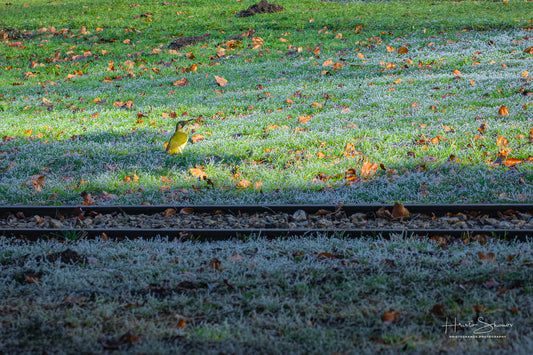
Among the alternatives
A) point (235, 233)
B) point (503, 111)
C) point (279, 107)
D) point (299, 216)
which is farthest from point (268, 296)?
A: point (279, 107)

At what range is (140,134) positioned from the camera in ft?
29.5

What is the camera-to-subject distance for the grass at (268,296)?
288 centimetres

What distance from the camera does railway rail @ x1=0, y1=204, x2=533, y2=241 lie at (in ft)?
15.0

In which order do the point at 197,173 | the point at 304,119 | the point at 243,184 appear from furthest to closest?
the point at 304,119 < the point at 197,173 < the point at 243,184

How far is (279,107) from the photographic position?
34.2 feet

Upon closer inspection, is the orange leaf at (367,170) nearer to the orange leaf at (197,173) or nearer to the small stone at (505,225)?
the small stone at (505,225)

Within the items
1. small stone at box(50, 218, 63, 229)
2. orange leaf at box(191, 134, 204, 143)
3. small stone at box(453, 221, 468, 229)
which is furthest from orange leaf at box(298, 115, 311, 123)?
small stone at box(50, 218, 63, 229)

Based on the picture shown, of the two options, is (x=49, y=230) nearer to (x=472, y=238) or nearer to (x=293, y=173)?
(x=293, y=173)

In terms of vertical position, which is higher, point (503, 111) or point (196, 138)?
point (503, 111)

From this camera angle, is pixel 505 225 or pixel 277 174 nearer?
pixel 505 225

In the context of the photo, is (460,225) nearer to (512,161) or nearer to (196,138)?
(512,161)

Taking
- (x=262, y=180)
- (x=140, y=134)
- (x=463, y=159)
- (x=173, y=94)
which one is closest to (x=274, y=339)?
(x=262, y=180)

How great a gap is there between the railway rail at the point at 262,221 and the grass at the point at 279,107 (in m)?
0.41

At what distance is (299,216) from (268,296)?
1.80 meters
